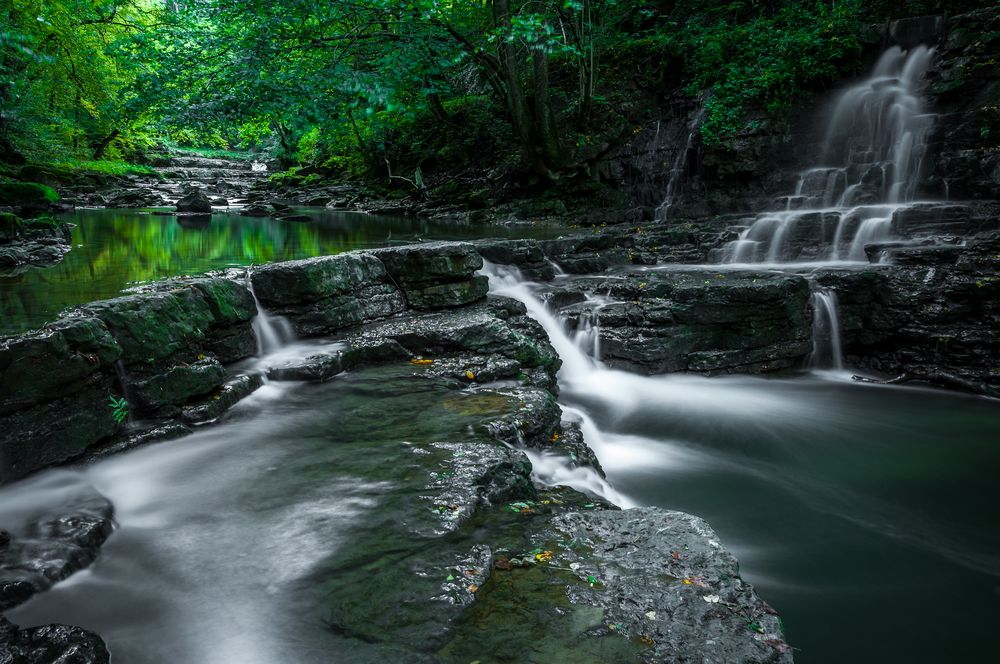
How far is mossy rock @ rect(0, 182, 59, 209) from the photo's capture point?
12.7 meters

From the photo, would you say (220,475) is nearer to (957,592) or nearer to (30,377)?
(30,377)

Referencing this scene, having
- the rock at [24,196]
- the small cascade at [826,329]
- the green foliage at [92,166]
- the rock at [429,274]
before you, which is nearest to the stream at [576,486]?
the small cascade at [826,329]

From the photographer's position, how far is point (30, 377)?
3.33 m

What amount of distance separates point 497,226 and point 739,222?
19.8 ft

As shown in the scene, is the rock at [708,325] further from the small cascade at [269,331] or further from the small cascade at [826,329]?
the small cascade at [269,331]

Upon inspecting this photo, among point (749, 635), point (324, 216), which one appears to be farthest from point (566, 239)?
point (324, 216)

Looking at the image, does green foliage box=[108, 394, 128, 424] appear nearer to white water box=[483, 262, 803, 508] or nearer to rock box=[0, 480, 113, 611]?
rock box=[0, 480, 113, 611]

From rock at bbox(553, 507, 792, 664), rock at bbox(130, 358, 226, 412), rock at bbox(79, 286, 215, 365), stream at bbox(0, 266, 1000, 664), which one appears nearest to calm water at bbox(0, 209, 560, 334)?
rock at bbox(79, 286, 215, 365)

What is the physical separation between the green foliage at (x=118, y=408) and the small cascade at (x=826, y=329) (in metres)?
8.02

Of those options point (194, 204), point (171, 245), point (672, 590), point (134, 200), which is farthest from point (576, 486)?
point (134, 200)

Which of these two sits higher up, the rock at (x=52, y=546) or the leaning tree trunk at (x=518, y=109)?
the leaning tree trunk at (x=518, y=109)

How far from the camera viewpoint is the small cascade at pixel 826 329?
7641 mm

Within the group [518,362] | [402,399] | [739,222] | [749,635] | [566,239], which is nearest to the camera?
[749,635]

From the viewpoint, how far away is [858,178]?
11023 millimetres
